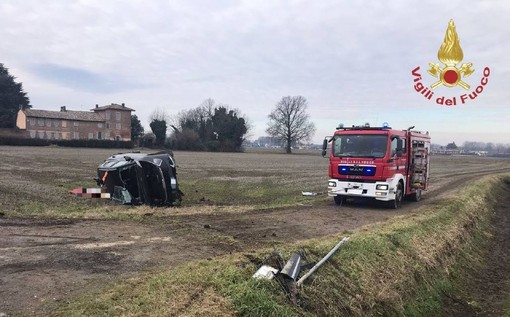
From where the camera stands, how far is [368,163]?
48.4 feet

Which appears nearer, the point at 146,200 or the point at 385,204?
the point at 146,200

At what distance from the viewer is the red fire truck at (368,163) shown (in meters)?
14.7

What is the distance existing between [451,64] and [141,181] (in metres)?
11.3

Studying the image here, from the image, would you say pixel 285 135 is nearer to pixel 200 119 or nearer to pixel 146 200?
pixel 200 119

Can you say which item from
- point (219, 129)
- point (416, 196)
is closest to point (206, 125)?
point (219, 129)

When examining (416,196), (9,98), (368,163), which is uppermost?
(9,98)

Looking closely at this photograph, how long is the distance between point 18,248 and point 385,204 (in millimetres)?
12885

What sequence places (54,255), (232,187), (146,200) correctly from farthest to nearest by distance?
(232,187), (146,200), (54,255)

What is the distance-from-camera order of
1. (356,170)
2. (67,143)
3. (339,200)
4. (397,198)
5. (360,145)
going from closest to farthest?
(356,170) < (360,145) < (397,198) < (339,200) < (67,143)

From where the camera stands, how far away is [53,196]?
15.7 meters

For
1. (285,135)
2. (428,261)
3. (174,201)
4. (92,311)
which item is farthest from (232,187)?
(285,135)

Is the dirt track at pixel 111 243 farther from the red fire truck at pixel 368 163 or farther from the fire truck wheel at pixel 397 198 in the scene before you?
the fire truck wheel at pixel 397 198

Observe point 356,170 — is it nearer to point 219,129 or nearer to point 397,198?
point 397,198

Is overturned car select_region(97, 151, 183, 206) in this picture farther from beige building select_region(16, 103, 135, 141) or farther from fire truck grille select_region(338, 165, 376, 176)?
beige building select_region(16, 103, 135, 141)
